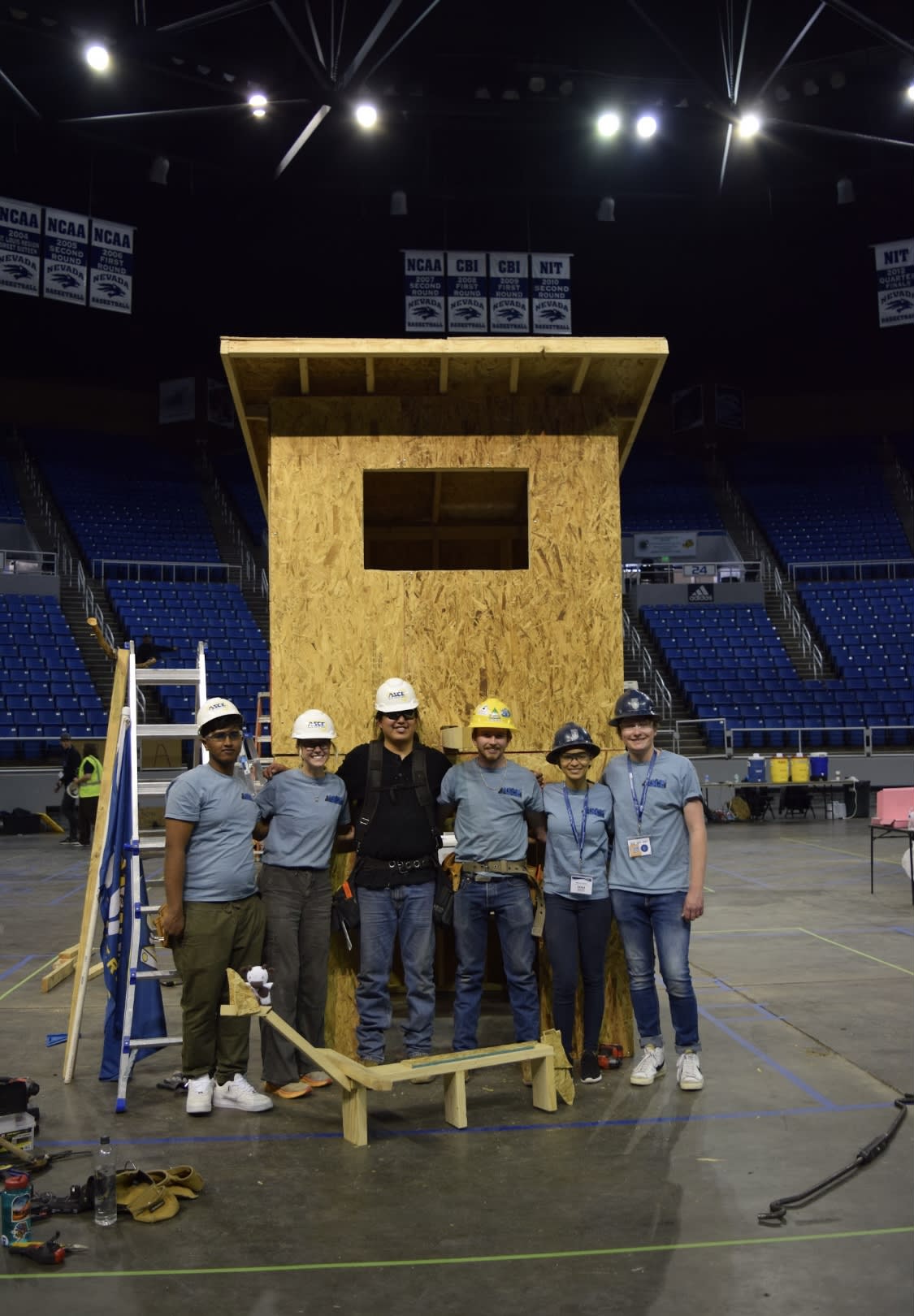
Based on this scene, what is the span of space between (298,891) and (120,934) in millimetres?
1054

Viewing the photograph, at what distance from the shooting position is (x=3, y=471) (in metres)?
31.4

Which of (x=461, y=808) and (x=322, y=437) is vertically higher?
(x=322, y=437)

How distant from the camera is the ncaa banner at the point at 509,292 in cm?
2789

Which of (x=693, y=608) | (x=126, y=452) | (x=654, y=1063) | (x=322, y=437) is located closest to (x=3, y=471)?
(x=126, y=452)

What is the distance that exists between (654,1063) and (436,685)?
247 centimetres

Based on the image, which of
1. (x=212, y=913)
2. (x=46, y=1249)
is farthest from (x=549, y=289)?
(x=46, y=1249)

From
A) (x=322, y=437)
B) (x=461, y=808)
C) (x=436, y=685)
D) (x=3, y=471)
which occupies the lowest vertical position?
(x=461, y=808)

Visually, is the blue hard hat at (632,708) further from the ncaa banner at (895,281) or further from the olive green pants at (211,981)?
the ncaa banner at (895,281)

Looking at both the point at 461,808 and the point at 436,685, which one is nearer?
the point at 461,808

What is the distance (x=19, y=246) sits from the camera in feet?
80.3

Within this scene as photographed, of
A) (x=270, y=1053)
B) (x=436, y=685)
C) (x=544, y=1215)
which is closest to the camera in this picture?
(x=544, y=1215)

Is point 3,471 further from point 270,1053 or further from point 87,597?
point 270,1053

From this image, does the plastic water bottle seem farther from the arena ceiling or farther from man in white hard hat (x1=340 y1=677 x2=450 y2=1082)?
the arena ceiling

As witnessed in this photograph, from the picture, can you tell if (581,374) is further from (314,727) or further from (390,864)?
(390,864)
